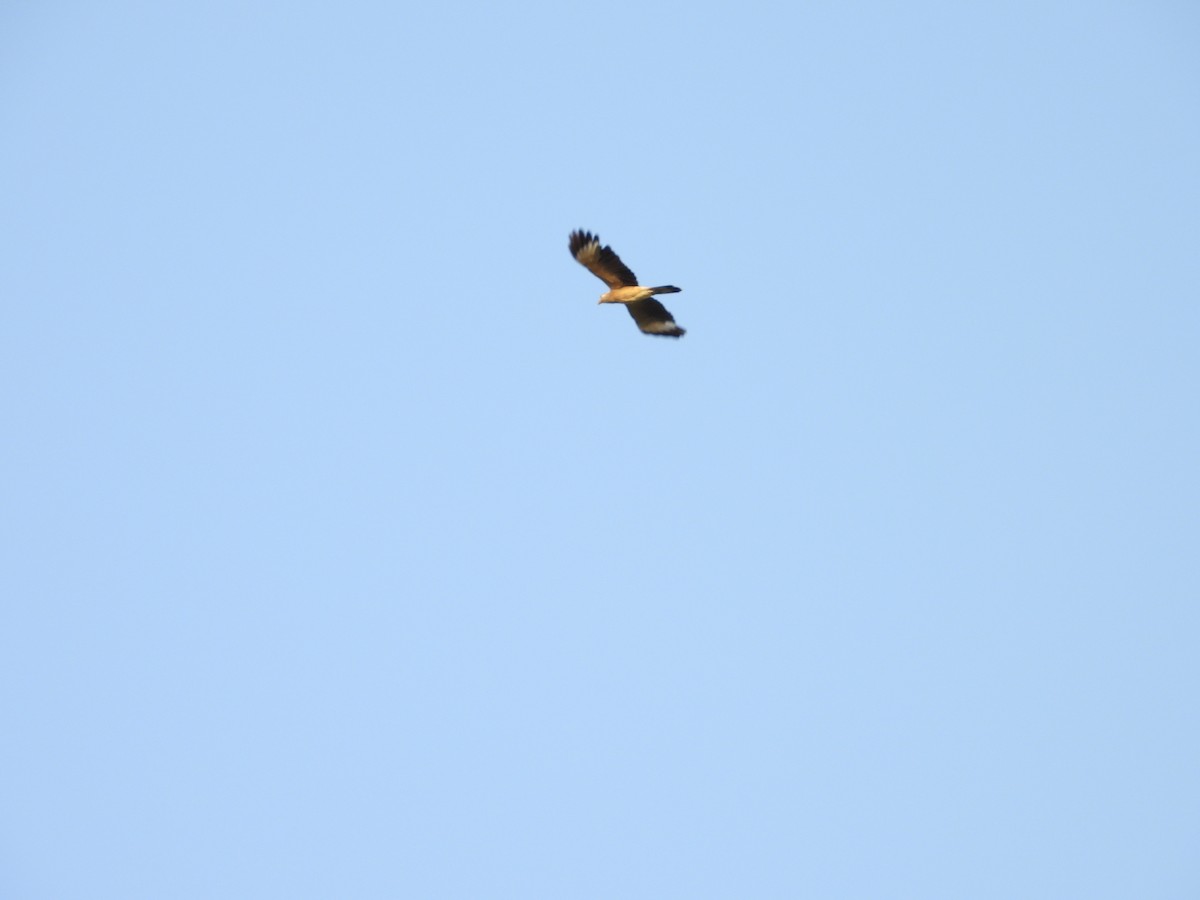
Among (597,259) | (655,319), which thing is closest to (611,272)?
(597,259)

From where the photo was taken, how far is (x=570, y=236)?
106ft

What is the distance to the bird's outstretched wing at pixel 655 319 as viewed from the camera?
3309cm

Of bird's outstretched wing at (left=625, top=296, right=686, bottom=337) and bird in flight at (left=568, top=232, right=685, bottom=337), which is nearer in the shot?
bird in flight at (left=568, top=232, right=685, bottom=337)

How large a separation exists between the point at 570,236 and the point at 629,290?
4.90 ft

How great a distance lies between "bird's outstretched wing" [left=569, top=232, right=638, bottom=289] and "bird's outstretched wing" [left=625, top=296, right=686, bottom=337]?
35.3 inches

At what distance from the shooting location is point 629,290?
32344 mm

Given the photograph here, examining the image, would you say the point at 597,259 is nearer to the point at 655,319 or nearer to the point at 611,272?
the point at 611,272

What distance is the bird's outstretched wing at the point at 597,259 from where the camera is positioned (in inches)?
1261

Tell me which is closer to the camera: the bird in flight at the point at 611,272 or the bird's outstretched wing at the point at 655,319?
the bird in flight at the point at 611,272

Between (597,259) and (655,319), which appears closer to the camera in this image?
(597,259)

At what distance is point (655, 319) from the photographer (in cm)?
3334

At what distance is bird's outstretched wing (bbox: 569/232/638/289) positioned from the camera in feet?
105

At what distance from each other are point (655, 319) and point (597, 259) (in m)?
1.95

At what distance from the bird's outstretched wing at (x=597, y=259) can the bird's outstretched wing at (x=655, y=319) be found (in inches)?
35.3
